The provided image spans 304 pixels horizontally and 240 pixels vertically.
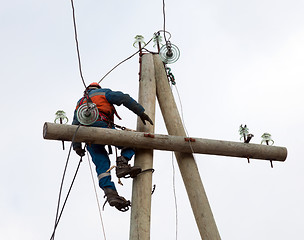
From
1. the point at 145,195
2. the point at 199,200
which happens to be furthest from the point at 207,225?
the point at 145,195

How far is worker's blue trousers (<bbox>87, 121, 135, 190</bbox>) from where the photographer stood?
5953 mm

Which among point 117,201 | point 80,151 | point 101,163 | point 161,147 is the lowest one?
point 117,201

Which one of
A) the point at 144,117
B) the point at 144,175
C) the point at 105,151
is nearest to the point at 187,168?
the point at 144,175

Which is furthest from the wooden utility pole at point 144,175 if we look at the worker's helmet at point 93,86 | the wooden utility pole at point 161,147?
the worker's helmet at point 93,86

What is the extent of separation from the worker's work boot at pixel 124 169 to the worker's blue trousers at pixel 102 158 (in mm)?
101

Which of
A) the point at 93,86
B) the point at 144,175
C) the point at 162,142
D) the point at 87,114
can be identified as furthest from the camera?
the point at 93,86

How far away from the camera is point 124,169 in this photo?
5781mm

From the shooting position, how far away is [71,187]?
19.8ft

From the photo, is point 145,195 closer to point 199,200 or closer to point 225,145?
point 199,200

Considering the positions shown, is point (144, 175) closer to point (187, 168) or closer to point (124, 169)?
point (124, 169)

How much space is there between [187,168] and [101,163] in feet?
3.29

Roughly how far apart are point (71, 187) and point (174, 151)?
49.0 inches

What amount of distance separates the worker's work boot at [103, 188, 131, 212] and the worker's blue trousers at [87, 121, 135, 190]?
0.11 metres

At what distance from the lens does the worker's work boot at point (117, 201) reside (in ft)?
18.8
